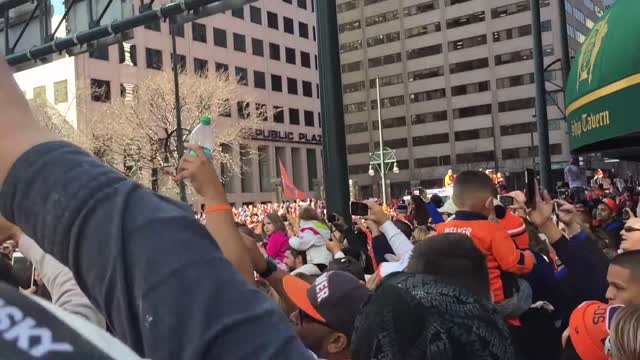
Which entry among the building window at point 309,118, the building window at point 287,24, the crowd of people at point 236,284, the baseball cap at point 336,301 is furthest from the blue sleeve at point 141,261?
the building window at point 309,118

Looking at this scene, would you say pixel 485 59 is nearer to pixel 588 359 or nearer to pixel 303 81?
pixel 303 81

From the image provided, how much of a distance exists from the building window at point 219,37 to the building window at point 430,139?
32340 mm

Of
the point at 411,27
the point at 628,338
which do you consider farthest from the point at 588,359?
the point at 411,27

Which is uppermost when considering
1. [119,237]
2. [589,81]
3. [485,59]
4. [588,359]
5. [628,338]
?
[485,59]

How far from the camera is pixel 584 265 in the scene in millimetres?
3873

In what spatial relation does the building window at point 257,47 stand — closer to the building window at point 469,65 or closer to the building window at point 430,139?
the building window at point 469,65

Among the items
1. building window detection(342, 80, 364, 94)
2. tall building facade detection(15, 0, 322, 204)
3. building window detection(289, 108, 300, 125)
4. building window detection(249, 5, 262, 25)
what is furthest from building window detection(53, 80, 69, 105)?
building window detection(342, 80, 364, 94)

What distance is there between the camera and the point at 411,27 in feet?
262

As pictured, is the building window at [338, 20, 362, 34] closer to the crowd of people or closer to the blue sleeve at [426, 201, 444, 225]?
the blue sleeve at [426, 201, 444, 225]

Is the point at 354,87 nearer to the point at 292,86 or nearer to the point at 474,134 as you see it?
the point at 474,134

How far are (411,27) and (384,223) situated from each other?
78574 mm

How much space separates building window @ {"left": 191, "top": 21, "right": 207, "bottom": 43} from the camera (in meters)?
52.4

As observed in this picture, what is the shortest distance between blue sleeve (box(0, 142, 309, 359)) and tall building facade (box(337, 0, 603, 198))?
7328 centimetres

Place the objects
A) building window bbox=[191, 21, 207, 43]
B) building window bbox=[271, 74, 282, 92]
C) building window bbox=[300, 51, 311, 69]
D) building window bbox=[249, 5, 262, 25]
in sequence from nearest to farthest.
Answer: building window bbox=[191, 21, 207, 43], building window bbox=[249, 5, 262, 25], building window bbox=[271, 74, 282, 92], building window bbox=[300, 51, 311, 69]
